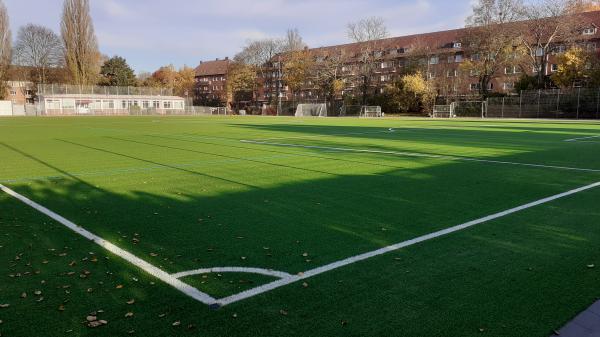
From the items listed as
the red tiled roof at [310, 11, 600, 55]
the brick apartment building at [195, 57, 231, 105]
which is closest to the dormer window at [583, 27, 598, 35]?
the red tiled roof at [310, 11, 600, 55]

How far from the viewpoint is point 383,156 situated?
14.3 metres

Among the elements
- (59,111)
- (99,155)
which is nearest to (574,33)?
(99,155)

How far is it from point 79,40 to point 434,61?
58094 millimetres

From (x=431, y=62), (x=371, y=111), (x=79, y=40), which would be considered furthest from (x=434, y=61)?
(x=79, y=40)

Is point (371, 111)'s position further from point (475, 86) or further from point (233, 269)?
point (233, 269)

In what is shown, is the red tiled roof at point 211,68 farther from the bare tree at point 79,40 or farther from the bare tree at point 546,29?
the bare tree at point 546,29

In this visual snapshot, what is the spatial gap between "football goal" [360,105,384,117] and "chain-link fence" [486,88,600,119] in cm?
1604

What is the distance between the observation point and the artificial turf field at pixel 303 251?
3.49 metres

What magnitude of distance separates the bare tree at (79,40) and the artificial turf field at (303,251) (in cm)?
6762

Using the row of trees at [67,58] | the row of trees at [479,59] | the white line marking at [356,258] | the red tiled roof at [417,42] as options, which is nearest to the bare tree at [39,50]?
the row of trees at [67,58]

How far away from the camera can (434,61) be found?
7662cm

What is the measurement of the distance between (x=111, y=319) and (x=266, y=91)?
360ft

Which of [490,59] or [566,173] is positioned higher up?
[490,59]

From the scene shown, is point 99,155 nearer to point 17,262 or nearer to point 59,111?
point 17,262
